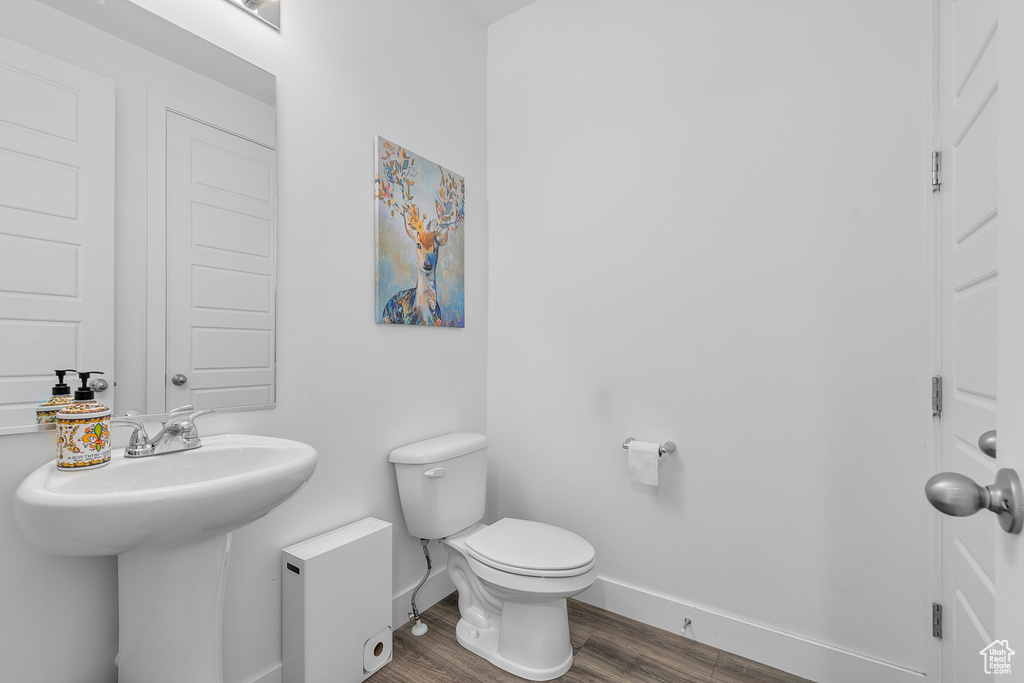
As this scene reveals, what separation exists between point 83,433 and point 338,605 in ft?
2.84

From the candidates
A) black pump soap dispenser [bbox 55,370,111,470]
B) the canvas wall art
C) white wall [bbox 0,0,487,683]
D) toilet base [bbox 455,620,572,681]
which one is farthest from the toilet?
black pump soap dispenser [bbox 55,370,111,470]

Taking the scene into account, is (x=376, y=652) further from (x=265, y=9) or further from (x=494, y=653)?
(x=265, y=9)

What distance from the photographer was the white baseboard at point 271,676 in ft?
4.58

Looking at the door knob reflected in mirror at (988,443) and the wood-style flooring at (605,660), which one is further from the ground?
the door knob reflected in mirror at (988,443)

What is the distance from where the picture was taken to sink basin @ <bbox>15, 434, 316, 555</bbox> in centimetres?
82

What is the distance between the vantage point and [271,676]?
143 cm

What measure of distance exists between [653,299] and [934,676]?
57.3 inches

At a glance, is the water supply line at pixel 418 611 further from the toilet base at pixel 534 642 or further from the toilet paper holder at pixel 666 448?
the toilet paper holder at pixel 666 448

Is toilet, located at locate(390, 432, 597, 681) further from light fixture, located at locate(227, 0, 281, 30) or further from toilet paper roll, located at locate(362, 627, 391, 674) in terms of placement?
light fixture, located at locate(227, 0, 281, 30)

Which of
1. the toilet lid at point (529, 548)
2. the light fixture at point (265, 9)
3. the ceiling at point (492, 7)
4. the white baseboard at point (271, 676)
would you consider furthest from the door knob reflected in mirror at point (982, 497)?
the ceiling at point (492, 7)

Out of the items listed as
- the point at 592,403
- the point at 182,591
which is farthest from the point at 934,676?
the point at 182,591

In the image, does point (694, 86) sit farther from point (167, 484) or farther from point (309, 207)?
point (167, 484)

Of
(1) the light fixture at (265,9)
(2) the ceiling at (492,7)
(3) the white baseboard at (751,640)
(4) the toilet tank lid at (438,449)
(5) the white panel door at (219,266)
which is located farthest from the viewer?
(2) the ceiling at (492,7)

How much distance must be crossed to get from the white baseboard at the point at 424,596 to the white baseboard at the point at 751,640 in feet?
2.11
